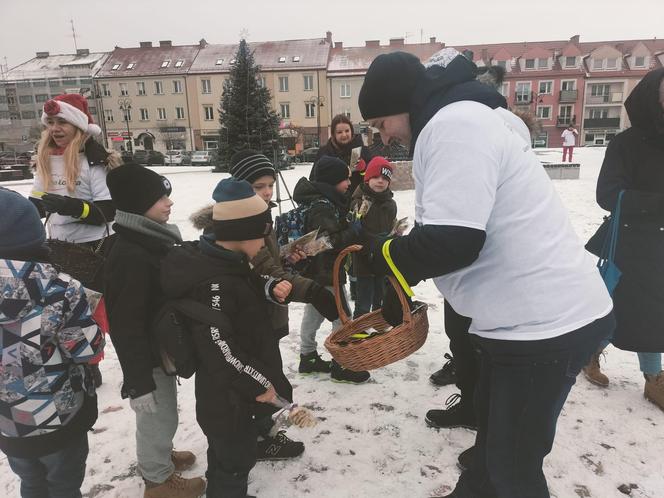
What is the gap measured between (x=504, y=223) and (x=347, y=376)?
7.34ft

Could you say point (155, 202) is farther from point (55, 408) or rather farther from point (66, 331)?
point (55, 408)

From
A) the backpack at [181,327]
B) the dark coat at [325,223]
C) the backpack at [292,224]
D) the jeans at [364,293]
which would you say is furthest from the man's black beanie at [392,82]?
the jeans at [364,293]

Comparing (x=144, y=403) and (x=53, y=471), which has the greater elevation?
(x=144, y=403)

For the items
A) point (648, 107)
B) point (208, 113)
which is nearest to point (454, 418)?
point (648, 107)

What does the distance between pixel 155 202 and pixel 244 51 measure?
23006 millimetres

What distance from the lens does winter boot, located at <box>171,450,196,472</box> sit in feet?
8.35

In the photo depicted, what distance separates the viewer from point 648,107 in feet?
8.89

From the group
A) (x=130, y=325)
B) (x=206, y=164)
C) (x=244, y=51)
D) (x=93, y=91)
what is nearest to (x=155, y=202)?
(x=130, y=325)

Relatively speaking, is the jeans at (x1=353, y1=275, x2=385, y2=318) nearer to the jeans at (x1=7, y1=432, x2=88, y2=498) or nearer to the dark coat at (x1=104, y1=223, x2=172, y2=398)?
the dark coat at (x1=104, y1=223, x2=172, y2=398)

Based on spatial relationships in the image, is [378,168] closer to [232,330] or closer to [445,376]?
[445,376]

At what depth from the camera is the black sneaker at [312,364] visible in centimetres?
358

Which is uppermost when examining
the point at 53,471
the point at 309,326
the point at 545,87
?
the point at 545,87

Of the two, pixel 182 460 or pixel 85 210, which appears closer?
pixel 182 460

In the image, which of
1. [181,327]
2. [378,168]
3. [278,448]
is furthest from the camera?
[378,168]
